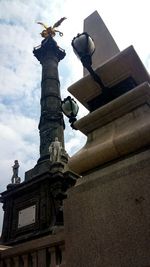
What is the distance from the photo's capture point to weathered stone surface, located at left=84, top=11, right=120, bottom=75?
11.7 feet

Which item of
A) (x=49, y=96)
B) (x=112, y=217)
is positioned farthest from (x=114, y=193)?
(x=49, y=96)

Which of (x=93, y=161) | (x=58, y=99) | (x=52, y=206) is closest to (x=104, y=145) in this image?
(x=93, y=161)

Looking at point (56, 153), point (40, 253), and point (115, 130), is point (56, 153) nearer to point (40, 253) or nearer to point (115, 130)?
point (40, 253)

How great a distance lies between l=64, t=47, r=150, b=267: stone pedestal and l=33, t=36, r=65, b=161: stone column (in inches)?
582

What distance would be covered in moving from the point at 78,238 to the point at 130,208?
19.4 inches

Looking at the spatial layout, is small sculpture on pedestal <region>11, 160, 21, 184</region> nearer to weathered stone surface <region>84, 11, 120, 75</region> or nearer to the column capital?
the column capital

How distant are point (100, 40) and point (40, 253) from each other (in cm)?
263

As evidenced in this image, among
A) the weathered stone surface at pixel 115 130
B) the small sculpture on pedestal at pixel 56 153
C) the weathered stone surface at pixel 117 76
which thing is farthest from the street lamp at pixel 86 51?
the small sculpture on pedestal at pixel 56 153

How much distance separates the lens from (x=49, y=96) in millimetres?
20781

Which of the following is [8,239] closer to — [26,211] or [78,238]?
[26,211]

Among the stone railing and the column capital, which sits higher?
the column capital

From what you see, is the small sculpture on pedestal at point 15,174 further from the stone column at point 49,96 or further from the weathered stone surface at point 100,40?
the weathered stone surface at point 100,40

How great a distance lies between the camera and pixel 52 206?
1332 centimetres

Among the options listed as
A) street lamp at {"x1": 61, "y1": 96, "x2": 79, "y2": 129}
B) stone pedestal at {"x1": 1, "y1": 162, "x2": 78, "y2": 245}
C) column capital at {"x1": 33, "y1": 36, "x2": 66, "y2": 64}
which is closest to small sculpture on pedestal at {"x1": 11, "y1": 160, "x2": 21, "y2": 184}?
stone pedestal at {"x1": 1, "y1": 162, "x2": 78, "y2": 245}
